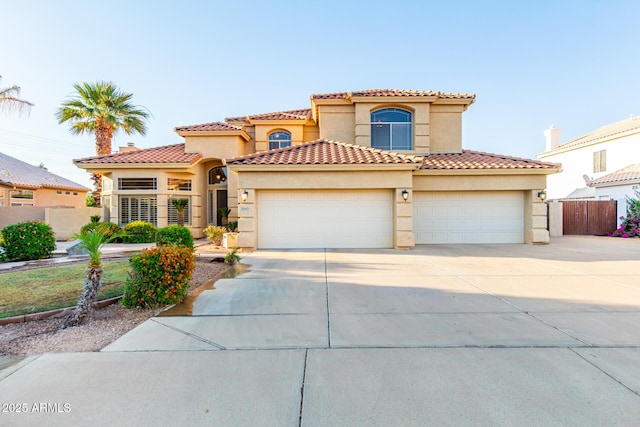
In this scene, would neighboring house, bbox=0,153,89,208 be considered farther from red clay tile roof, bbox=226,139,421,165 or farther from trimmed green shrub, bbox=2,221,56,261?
red clay tile roof, bbox=226,139,421,165

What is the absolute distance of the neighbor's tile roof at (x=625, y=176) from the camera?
17781 millimetres

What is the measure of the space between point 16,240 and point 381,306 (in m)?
12.1

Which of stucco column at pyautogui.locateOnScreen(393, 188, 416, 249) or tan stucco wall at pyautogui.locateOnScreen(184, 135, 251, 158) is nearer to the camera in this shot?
stucco column at pyautogui.locateOnScreen(393, 188, 416, 249)

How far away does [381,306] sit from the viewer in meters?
5.30

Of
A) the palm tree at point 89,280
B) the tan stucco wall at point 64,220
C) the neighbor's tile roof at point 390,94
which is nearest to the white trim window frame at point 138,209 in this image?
the tan stucco wall at point 64,220

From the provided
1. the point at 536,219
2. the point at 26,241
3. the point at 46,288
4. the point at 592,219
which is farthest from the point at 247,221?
the point at 592,219

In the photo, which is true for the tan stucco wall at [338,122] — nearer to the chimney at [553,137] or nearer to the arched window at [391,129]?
the arched window at [391,129]

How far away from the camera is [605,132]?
77.5 feet

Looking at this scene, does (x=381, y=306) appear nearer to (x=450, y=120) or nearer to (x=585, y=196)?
(x=450, y=120)

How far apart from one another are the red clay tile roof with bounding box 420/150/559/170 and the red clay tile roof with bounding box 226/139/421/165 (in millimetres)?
1822

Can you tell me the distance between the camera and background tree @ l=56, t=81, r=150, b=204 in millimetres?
18484

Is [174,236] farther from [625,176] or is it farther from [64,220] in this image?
[625,176]

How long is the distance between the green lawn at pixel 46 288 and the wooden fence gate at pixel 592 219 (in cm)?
2141

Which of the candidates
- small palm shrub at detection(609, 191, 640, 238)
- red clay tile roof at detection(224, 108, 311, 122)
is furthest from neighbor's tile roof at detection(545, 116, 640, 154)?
red clay tile roof at detection(224, 108, 311, 122)
